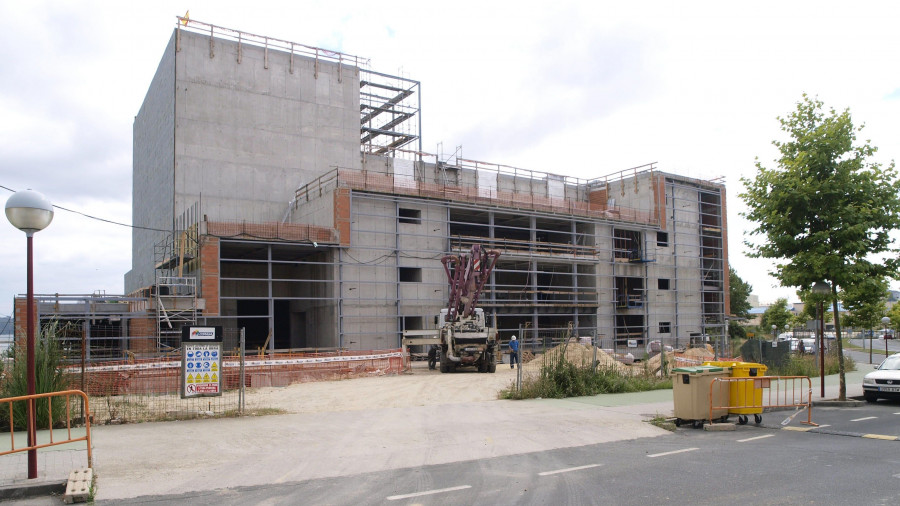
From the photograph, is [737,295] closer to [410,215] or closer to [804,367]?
[410,215]

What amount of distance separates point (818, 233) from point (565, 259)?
87.0 feet

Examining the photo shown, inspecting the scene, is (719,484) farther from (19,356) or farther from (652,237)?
(652,237)

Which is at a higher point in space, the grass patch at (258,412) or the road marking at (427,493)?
the road marking at (427,493)

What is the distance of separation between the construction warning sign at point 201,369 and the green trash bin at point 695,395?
30.8ft

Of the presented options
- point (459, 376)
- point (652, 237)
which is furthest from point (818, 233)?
point (652, 237)

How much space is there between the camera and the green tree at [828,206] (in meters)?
16.0

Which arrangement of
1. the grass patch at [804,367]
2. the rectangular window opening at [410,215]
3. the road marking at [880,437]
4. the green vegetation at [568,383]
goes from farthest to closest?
the rectangular window opening at [410,215]
the grass patch at [804,367]
the green vegetation at [568,383]
the road marking at [880,437]

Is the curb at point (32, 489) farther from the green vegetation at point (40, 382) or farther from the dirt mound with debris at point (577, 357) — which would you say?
the dirt mound with debris at point (577, 357)

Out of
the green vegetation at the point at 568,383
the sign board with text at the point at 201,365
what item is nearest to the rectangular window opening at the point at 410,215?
the green vegetation at the point at 568,383

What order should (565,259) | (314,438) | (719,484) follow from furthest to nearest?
(565,259), (314,438), (719,484)

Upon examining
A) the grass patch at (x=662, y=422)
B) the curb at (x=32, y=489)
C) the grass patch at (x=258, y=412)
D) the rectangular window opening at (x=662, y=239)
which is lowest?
the grass patch at (x=662, y=422)

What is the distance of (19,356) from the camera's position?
485 inches

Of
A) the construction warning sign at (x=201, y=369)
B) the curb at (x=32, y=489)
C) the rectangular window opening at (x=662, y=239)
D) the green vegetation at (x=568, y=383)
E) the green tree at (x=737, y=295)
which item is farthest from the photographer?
the green tree at (x=737, y=295)

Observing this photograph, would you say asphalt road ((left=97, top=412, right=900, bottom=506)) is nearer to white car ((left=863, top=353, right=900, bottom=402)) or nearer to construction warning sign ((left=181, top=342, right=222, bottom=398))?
construction warning sign ((left=181, top=342, right=222, bottom=398))
